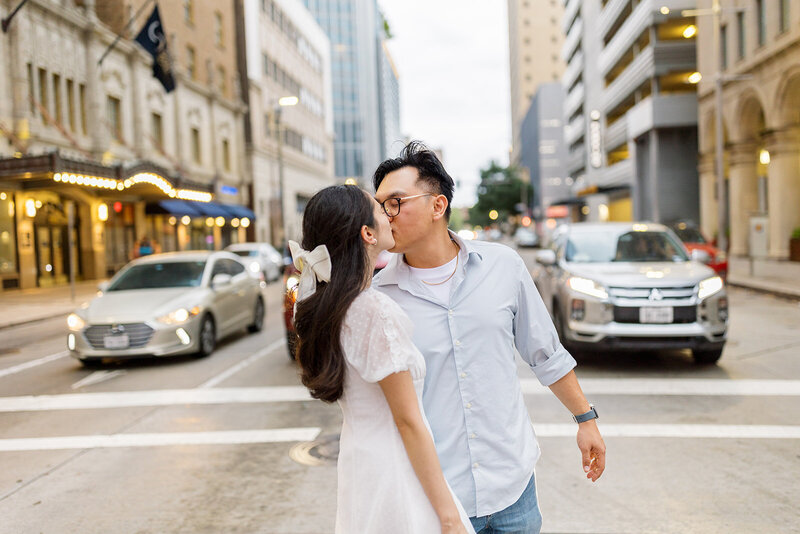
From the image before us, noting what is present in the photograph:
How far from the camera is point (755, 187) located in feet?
98.3

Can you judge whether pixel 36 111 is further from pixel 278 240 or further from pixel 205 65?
pixel 278 240

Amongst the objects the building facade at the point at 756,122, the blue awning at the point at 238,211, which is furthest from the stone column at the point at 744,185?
the blue awning at the point at 238,211

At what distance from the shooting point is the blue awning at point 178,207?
107 feet

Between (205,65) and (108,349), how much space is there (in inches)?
1425

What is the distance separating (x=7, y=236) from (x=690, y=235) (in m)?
20.5

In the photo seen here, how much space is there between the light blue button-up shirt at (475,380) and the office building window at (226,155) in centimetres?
4541

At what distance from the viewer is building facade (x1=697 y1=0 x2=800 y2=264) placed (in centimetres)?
2495

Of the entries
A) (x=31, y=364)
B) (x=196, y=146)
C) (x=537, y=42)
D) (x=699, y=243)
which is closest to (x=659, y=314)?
(x=31, y=364)

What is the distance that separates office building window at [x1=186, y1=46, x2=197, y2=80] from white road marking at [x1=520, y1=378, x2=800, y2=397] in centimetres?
3691

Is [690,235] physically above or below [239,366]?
above

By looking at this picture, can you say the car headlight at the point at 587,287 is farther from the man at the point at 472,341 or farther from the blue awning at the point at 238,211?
the blue awning at the point at 238,211

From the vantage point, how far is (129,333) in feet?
32.7

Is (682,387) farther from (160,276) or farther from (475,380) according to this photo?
(160,276)

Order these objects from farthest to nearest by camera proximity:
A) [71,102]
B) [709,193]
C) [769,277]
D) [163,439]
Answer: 1. [709,193]
2. [71,102]
3. [769,277]
4. [163,439]
